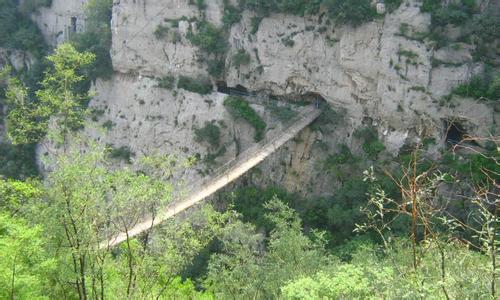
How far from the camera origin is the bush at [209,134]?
23.1m

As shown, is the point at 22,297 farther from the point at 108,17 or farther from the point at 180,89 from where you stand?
the point at 108,17

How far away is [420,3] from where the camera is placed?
18.6 meters

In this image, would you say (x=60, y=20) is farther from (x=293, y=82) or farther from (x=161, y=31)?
(x=293, y=82)

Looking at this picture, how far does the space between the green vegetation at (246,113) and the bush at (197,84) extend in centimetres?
142

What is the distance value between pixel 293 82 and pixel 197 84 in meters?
4.69

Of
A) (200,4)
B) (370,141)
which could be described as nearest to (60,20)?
(200,4)

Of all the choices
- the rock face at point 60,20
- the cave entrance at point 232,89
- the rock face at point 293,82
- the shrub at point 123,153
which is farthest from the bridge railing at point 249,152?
the rock face at point 60,20

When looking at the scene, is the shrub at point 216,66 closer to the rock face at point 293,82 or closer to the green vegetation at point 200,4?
the rock face at point 293,82

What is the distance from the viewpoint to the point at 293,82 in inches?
866

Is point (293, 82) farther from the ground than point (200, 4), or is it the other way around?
point (200, 4)

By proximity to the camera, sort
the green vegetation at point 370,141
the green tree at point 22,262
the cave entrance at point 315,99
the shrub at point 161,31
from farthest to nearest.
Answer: the shrub at point 161,31 < the cave entrance at point 315,99 < the green vegetation at point 370,141 < the green tree at point 22,262

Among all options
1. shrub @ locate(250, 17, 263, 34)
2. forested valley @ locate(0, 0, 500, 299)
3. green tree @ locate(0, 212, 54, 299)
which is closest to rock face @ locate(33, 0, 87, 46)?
shrub @ locate(250, 17, 263, 34)

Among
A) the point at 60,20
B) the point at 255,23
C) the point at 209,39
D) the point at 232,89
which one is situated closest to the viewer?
the point at 255,23

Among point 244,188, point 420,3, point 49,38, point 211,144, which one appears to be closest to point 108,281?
point 244,188
